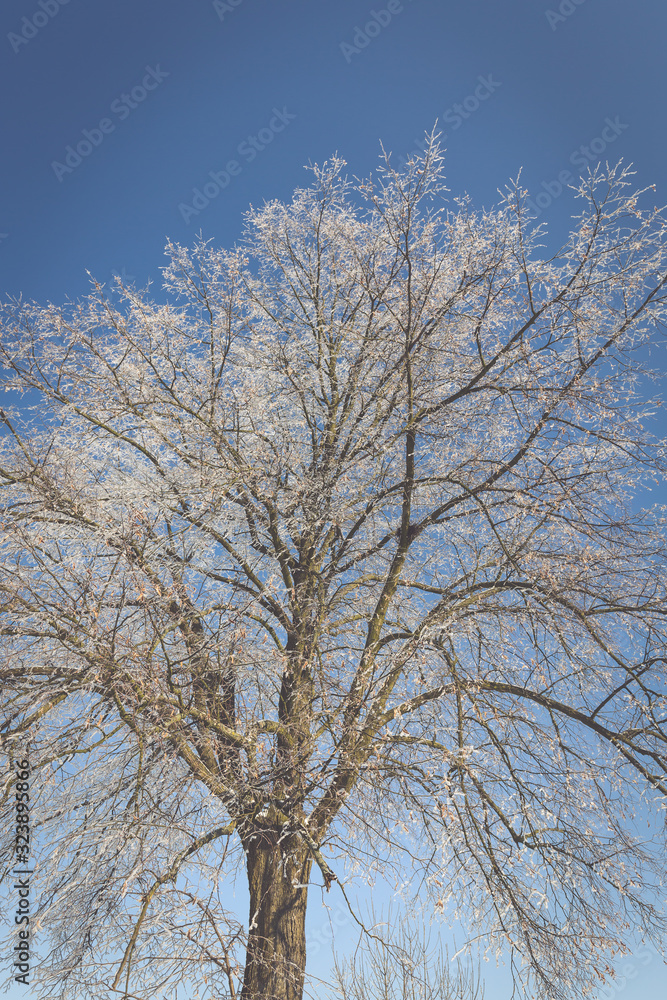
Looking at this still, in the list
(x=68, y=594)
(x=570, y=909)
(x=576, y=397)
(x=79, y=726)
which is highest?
(x=576, y=397)

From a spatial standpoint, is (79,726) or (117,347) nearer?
(79,726)

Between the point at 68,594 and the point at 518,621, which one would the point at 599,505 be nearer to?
the point at 518,621

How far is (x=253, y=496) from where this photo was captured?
6.87 metres

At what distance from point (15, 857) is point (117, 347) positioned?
4741 millimetres

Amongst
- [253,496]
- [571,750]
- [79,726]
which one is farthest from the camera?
[253,496]

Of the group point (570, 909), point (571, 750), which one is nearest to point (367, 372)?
point (571, 750)

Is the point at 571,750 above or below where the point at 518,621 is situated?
below

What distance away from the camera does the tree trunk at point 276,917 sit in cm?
514

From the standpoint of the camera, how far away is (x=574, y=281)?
6.43m

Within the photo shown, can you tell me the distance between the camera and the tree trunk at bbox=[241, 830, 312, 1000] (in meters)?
5.14

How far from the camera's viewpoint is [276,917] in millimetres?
5484

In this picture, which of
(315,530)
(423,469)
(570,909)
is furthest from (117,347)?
(570,909)

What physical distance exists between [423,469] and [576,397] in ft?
5.31

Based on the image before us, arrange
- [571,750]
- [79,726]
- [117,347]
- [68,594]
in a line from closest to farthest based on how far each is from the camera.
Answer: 1. [68,594]
2. [79,726]
3. [571,750]
4. [117,347]
